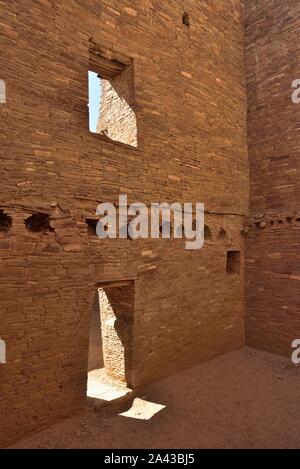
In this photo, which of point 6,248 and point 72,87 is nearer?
point 6,248


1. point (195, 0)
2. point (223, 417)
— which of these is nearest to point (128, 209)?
point (223, 417)

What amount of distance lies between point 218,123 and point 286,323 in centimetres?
488

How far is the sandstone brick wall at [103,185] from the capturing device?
14.9 feet

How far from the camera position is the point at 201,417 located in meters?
5.43

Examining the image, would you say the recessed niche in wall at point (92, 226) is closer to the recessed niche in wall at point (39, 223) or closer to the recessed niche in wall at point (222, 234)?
the recessed niche in wall at point (39, 223)

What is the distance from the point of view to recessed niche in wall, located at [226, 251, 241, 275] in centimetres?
843

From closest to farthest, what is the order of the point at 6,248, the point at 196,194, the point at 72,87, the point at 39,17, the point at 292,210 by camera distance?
the point at 6,248
the point at 39,17
the point at 72,87
the point at 196,194
the point at 292,210

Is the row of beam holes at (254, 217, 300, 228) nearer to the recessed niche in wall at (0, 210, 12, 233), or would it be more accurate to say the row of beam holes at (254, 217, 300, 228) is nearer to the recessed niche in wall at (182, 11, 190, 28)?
the recessed niche in wall at (182, 11, 190, 28)

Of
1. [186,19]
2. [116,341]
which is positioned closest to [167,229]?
[116,341]

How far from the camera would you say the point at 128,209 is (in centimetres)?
581

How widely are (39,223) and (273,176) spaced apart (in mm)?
5785

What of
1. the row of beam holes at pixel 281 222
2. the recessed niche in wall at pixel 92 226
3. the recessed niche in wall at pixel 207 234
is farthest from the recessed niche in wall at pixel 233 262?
the recessed niche in wall at pixel 92 226

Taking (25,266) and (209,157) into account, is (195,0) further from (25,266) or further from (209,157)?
(25,266)

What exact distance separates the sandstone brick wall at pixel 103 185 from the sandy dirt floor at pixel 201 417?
32 centimetres
